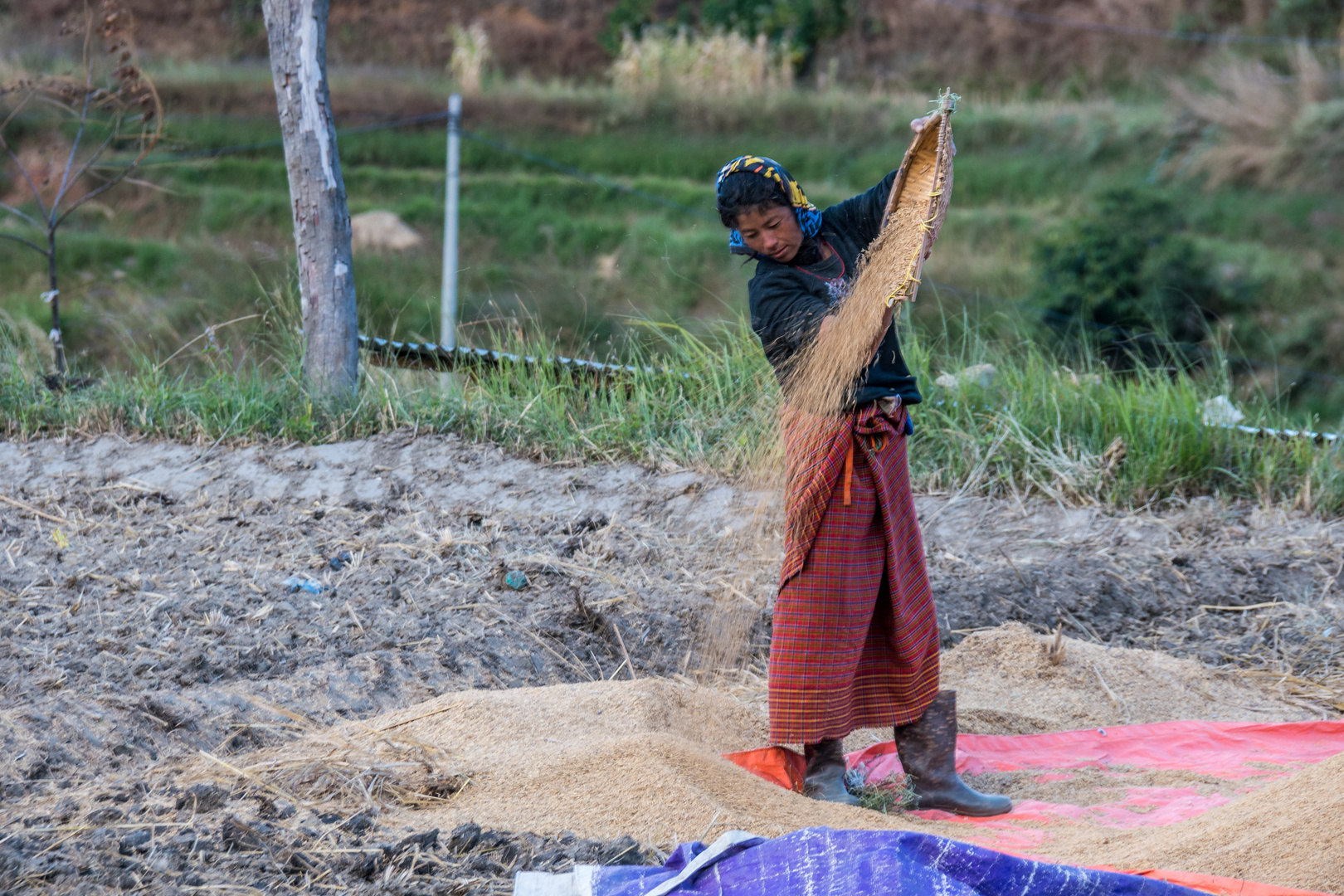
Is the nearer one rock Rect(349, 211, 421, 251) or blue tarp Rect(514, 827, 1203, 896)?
blue tarp Rect(514, 827, 1203, 896)

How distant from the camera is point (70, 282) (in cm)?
1022

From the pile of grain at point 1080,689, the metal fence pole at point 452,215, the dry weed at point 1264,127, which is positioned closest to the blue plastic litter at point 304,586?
the pile of grain at point 1080,689

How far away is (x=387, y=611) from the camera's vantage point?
132 inches

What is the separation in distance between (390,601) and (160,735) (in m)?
0.92

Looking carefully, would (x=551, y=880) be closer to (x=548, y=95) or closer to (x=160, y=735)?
(x=160, y=735)

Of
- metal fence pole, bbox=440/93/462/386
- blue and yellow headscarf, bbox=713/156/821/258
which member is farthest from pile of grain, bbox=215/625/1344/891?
metal fence pole, bbox=440/93/462/386

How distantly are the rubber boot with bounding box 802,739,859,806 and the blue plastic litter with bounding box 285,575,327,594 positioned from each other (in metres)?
1.68

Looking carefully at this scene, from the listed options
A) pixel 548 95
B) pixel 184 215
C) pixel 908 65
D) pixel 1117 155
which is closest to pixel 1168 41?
pixel 1117 155

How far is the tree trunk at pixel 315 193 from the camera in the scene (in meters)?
4.55

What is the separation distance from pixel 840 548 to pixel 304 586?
72.8 inches

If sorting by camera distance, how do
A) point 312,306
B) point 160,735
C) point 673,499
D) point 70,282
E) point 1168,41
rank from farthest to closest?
point 1168,41 → point 70,282 → point 312,306 → point 673,499 → point 160,735

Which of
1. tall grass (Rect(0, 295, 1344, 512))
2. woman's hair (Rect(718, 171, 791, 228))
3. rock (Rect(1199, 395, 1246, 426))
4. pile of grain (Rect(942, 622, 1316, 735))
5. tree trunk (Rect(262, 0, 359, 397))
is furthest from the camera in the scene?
tree trunk (Rect(262, 0, 359, 397))

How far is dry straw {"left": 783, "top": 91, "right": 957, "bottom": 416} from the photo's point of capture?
2.26 meters

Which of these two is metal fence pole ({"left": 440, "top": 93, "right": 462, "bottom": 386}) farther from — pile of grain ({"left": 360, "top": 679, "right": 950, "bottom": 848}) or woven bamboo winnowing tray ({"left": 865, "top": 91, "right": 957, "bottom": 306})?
woven bamboo winnowing tray ({"left": 865, "top": 91, "right": 957, "bottom": 306})
